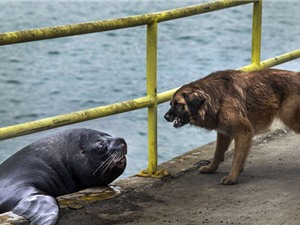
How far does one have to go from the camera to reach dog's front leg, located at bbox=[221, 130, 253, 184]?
7277mm

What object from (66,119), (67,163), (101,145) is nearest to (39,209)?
(66,119)

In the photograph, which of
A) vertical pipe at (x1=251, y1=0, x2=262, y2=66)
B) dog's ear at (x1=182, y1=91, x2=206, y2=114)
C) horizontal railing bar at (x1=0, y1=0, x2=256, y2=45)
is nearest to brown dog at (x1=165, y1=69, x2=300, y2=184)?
dog's ear at (x1=182, y1=91, x2=206, y2=114)

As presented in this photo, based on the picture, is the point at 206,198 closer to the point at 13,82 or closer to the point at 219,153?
the point at 219,153

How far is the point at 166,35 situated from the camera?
2920cm

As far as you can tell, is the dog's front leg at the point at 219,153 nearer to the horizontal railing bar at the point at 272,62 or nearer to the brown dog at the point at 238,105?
the brown dog at the point at 238,105

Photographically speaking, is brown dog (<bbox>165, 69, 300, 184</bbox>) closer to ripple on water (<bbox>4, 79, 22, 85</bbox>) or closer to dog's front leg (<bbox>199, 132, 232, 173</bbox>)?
dog's front leg (<bbox>199, 132, 232, 173</bbox>)

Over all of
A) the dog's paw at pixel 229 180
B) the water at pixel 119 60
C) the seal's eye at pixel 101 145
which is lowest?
the water at pixel 119 60

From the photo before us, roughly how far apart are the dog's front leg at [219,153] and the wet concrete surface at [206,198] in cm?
5

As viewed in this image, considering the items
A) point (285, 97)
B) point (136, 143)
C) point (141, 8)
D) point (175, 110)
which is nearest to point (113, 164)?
point (175, 110)

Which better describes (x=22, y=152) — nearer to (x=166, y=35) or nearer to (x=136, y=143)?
(x=136, y=143)

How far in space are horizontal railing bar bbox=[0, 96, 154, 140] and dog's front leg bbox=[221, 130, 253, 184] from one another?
67 cm

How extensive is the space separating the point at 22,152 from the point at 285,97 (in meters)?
1.92

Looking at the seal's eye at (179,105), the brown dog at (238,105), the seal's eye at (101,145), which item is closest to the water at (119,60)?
the seal's eye at (101,145)

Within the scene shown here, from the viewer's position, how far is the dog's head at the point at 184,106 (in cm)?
715
